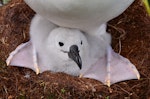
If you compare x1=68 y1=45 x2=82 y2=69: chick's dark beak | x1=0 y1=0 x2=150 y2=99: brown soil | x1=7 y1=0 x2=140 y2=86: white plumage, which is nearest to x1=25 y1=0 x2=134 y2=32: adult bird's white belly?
x1=7 y1=0 x2=140 y2=86: white plumage

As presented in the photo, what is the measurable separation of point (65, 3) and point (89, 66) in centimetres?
53

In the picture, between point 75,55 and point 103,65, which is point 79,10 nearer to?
point 75,55

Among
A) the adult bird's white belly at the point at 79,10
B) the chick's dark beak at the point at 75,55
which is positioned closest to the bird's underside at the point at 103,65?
the chick's dark beak at the point at 75,55

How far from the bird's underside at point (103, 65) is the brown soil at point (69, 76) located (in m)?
0.03

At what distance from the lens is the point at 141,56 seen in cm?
253

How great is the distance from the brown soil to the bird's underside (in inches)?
1.1

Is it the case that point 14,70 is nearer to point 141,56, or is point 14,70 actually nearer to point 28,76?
point 28,76

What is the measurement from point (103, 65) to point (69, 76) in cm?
23

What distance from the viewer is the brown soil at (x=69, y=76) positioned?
2332 millimetres

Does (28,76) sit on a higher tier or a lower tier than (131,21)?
lower

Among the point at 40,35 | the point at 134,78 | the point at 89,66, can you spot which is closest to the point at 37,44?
the point at 40,35

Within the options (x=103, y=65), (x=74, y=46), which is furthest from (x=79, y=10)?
(x=103, y=65)

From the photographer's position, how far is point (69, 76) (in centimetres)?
240

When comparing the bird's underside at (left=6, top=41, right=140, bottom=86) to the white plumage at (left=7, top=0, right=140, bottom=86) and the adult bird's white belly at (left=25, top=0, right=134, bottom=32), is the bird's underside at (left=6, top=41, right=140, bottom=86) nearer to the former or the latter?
the white plumage at (left=7, top=0, right=140, bottom=86)
